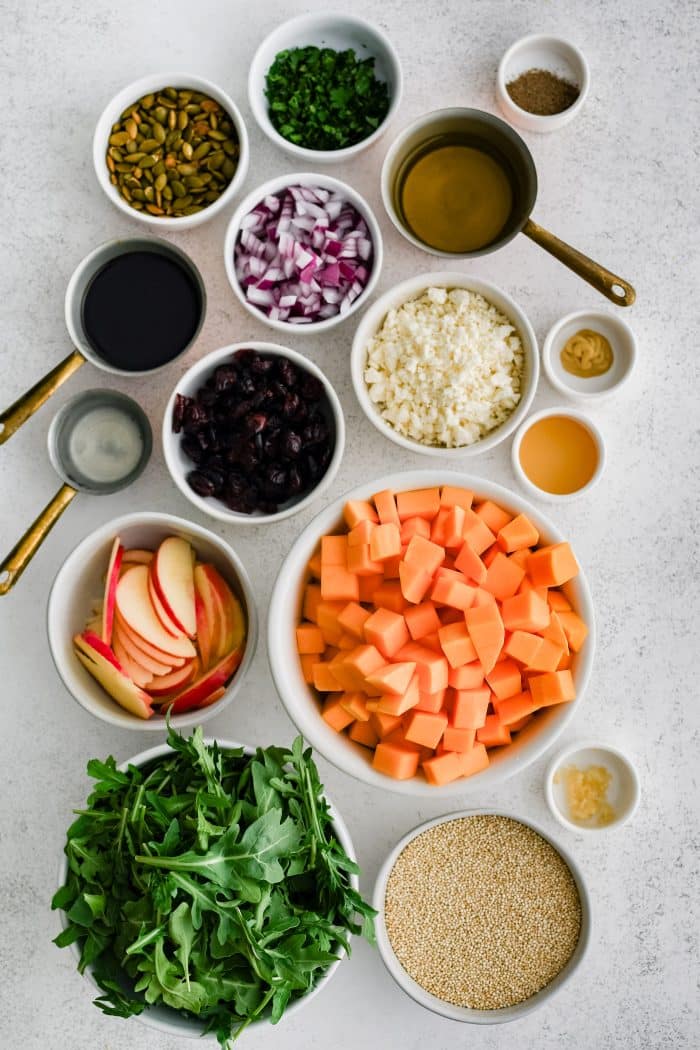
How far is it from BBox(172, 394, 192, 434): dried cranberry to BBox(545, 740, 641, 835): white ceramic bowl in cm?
105

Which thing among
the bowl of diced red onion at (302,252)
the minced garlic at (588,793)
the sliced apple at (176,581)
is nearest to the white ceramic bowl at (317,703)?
the sliced apple at (176,581)

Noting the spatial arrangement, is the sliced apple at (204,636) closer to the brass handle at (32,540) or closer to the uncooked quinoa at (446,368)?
the brass handle at (32,540)

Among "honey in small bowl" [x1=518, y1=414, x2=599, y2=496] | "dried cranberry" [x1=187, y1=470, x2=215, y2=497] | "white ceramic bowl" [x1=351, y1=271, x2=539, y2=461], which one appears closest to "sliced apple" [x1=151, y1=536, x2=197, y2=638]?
"dried cranberry" [x1=187, y1=470, x2=215, y2=497]

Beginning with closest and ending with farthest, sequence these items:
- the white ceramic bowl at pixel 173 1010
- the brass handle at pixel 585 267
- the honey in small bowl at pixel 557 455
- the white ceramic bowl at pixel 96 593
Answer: the white ceramic bowl at pixel 173 1010
the white ceramic bowl at pixel 96 593
the brass handle at pixel 585 267
the honey in small bowl at pixel 557 455

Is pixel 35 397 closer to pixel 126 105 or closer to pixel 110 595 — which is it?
pixel 110 595

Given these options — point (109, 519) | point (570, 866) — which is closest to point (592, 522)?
point (570, 866)

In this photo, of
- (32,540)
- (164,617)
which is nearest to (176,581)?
(164,617)

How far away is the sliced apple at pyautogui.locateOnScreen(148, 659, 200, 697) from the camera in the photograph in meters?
1.76

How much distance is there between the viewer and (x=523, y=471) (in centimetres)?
191

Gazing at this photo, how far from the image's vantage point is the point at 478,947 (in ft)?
6.24

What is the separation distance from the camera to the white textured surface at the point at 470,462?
6.37 ft

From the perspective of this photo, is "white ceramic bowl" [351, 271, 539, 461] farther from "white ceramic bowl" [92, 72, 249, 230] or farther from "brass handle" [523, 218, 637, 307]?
"white ceramic bowl" [92, 72, 249, 230]

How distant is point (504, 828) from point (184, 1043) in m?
0.84

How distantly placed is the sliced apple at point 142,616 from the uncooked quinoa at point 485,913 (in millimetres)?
660
